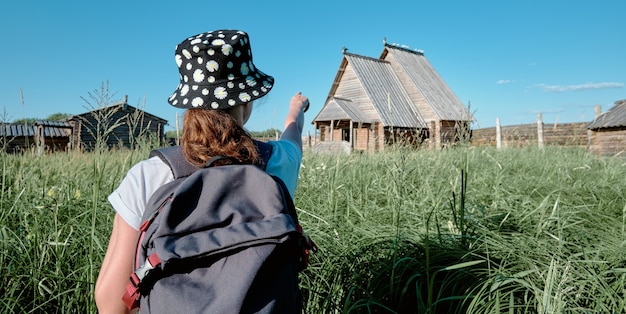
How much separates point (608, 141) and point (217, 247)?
14.3 m

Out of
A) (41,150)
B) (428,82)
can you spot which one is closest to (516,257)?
(41,150)

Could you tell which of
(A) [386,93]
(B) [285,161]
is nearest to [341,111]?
(A) [386,93]

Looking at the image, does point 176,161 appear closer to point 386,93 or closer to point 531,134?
point 531,134

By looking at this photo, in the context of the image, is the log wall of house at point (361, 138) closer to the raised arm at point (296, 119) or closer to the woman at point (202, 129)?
the raised arm at point (296, 119)

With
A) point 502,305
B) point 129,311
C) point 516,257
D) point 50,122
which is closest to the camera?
point 129,311

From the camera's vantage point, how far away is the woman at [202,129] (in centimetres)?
109

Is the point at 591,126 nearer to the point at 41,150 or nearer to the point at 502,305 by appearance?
the point at 502,305

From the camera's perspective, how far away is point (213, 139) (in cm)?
116

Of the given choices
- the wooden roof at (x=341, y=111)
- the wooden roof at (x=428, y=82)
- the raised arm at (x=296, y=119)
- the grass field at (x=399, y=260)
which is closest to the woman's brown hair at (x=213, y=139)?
the raised arm at (x=296, y=119)

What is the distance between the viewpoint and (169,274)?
100 centimetres

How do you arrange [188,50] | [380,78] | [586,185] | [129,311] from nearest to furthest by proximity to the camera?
[129,311] → [188,50] → [586,185] → [380,78]

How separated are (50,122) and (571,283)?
1191 inches

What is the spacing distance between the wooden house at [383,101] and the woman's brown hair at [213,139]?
18313mm

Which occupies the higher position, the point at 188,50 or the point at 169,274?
the point at 188,50
